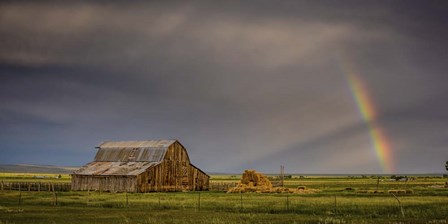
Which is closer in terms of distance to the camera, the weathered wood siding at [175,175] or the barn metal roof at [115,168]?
the barn metal roof at [115,168]

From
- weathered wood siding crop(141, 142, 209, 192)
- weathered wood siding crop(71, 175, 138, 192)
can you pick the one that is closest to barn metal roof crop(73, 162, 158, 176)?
weathered wood siding crop(71, 175, 138, 192)

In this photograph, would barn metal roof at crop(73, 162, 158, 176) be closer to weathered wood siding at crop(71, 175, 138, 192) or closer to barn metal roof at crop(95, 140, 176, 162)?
weathered wood siding at crop(71, 175, 138, 192)

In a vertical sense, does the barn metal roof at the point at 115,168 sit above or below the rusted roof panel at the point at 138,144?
below

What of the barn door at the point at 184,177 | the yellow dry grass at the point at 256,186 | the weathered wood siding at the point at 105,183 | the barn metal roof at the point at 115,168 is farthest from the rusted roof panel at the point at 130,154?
the yellow dry grass at the point at 256,186

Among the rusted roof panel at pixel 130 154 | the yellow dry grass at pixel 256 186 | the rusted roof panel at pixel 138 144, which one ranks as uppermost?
the rusted roof panel at pixel 138 144

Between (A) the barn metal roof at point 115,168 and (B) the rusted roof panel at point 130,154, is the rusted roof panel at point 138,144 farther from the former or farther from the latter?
(A) the barn metal roof at point 115,168

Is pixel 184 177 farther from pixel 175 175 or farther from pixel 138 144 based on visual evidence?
pixel 138 144

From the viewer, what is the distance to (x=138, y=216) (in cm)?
3256

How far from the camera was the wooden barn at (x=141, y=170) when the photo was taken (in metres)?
71.7

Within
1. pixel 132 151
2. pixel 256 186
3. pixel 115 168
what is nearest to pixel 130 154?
pixel 132 151

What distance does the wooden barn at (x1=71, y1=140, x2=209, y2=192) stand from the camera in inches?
2822

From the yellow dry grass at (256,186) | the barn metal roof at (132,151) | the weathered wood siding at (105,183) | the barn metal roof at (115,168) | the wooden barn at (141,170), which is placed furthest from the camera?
the barn metal roof at (132,151)

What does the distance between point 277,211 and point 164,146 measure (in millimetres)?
42514

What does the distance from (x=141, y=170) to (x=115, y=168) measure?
6.43 m
